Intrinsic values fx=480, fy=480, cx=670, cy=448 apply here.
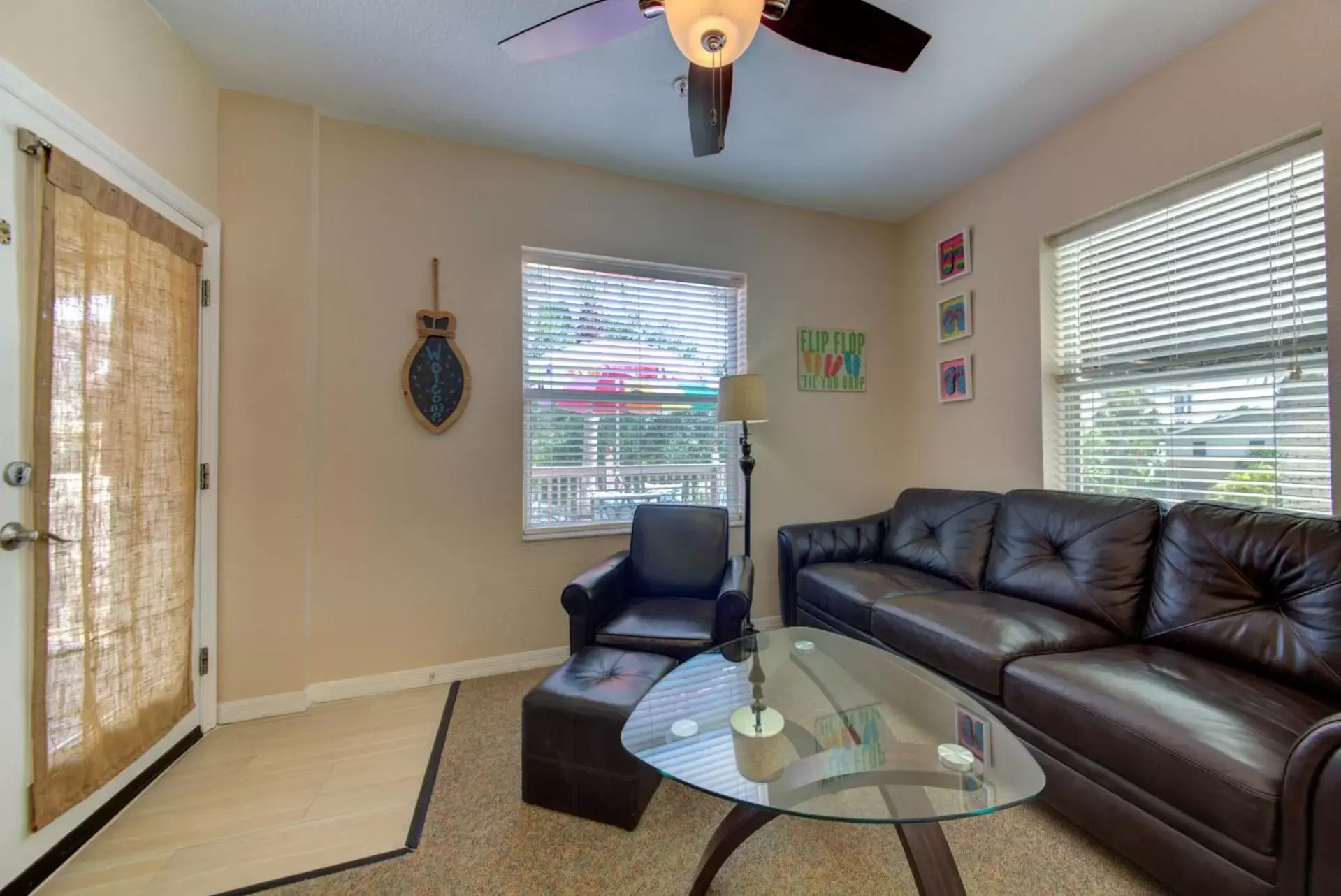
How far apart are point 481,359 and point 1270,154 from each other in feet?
11.1

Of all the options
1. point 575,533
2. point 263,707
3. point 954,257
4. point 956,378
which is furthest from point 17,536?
point 954,257

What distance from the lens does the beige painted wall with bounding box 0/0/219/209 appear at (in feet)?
4.43

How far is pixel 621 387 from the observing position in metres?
2.88

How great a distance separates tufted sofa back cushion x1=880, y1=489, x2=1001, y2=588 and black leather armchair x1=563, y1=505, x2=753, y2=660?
106cm

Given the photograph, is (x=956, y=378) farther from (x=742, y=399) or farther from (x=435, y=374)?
(x=435, y=374)

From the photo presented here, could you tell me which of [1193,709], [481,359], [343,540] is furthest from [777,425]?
[343,540]

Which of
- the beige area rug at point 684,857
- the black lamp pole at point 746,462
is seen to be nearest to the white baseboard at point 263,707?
the beige area rug at point 684,857

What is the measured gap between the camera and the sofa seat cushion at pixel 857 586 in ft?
7.70

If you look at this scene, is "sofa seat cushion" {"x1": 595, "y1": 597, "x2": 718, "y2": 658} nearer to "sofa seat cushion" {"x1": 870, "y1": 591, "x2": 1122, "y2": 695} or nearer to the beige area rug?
the beige area rug

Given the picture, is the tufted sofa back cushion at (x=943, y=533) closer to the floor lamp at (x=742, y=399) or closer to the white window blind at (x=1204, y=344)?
the white window blind at (x=1204, y=344)

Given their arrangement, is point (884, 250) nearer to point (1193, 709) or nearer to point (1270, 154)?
point (1270, 154)

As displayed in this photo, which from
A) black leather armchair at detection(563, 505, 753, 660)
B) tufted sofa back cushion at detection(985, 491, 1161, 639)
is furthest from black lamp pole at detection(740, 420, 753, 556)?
tufted sofa back cushion at detection(985, 491, 1161, 639)

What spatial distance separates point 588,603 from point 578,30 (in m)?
1.98

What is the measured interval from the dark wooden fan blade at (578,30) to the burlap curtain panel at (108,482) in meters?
1.38
